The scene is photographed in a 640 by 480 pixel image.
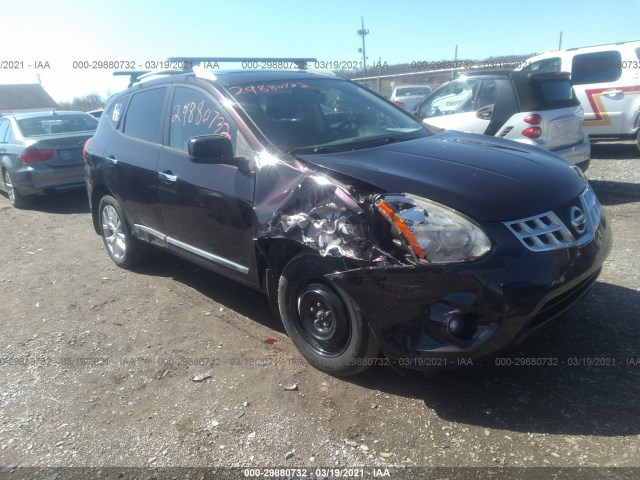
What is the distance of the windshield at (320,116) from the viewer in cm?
357

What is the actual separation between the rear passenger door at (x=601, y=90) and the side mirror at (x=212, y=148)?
880cm

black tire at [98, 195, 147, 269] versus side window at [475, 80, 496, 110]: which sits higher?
side window at [475, 80, 496, 110]

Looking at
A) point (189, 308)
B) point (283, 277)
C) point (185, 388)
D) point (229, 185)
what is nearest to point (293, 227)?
point (283, 277)

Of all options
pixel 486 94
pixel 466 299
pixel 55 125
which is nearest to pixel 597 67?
pixel 486 94

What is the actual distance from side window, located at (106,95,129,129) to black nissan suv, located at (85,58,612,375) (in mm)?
778

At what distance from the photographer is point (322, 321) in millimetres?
3107

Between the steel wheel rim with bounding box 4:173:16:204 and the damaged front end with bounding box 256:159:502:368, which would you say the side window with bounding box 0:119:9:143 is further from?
the damaged front end with bounding box 256:159:502:368

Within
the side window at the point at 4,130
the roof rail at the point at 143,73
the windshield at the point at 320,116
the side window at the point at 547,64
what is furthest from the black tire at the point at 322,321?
the side window at the point at 547,64

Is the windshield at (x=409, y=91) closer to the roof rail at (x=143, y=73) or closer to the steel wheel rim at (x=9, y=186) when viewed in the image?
the steel wheel rim at (x=9, y=186)

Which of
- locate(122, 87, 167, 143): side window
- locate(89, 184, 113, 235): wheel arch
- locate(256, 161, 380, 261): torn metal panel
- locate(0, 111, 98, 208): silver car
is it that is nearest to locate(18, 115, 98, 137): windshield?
locate(0, 111, 98, 208): silver car

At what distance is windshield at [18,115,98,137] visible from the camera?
8.99m

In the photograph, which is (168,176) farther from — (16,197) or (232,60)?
(16,197)

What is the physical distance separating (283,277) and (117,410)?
3.97 feet

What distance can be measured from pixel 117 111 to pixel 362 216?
3.47m
